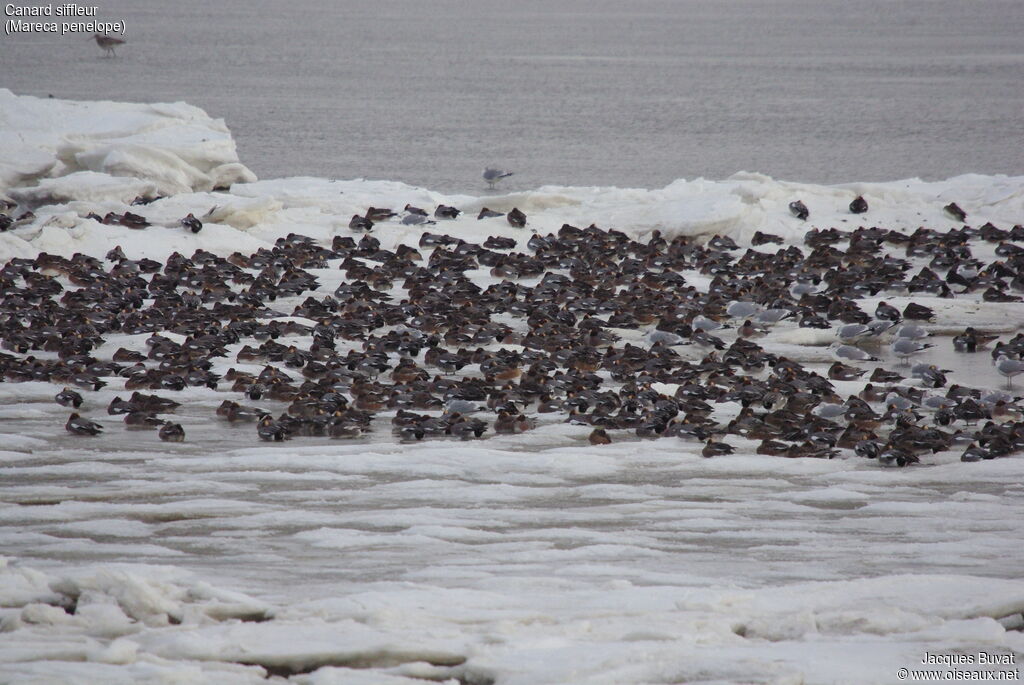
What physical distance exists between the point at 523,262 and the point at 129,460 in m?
11.8

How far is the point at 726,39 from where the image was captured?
120m

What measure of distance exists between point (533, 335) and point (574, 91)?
58.9 meters

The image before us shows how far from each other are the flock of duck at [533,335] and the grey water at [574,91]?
1743 centimetres

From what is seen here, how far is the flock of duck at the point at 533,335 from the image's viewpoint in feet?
51.3

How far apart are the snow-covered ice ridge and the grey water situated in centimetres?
2835

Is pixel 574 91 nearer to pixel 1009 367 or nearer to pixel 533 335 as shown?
pixel 533 335

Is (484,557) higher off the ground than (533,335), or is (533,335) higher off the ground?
(533,335)

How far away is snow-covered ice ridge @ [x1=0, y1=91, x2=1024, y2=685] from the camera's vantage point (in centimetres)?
756

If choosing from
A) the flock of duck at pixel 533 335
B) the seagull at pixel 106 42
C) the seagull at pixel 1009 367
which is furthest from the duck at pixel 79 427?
the seagull at pixel 106 42

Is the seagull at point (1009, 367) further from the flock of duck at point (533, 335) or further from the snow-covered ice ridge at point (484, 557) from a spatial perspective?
the snow-covered ice ridge at point (484, 557)

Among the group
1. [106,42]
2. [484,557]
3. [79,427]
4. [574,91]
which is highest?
[106,42]

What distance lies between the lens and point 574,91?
76.3m

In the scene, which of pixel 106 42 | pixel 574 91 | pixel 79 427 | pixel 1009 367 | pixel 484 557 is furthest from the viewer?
pixel 106 42

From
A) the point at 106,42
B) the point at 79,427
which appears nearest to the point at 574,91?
the point at 106,42
